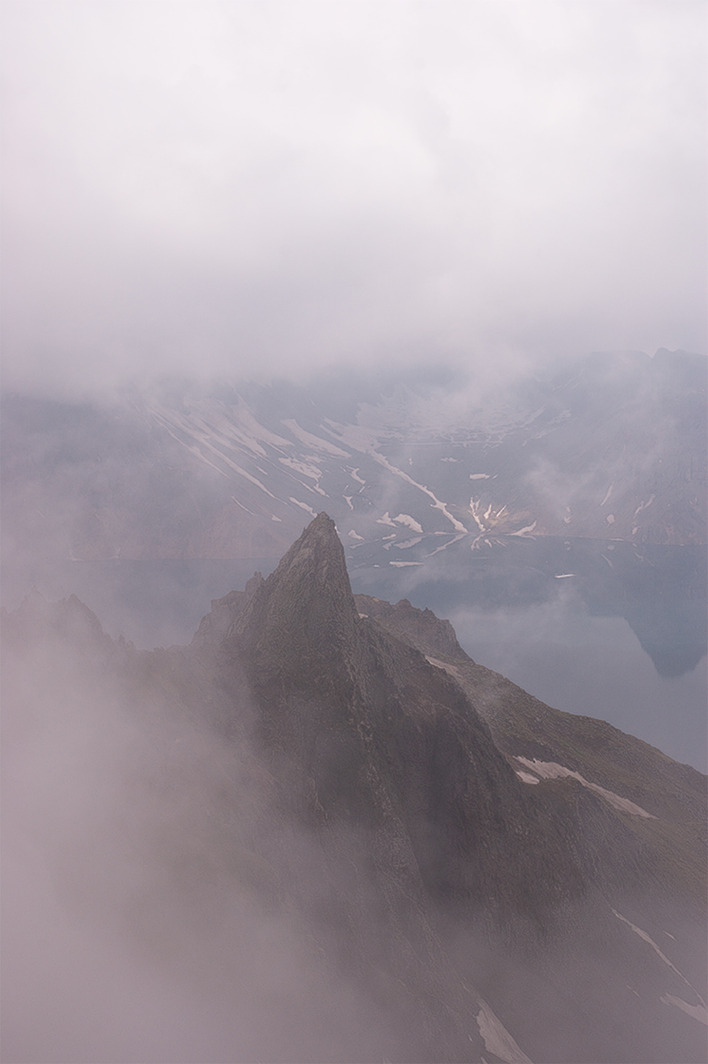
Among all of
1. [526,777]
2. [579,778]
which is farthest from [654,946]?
[579,778]

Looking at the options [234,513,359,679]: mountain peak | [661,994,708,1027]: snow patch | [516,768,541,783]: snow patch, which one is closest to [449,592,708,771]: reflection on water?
[516,768,541,783]: snow patch

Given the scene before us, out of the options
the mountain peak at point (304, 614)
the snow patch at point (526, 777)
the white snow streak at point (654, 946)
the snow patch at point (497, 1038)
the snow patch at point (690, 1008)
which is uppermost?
the mountain peak at point (304, 614)

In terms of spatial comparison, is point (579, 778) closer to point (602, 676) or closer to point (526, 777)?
point (526, 777)

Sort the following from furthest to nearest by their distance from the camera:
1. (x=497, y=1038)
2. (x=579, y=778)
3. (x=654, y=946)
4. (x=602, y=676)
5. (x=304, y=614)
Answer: (x=602, y=676), (x=579, y=778), (x=304, y=614), (x=654, y=946), (x=497, y=1038)

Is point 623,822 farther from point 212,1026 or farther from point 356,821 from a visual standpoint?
point 212,1026

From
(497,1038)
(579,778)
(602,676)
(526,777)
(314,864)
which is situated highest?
(602,676)

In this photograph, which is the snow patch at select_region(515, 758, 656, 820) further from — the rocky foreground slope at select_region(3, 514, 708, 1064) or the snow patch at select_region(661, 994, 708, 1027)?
the snow patch at select_region(661, 994, 708, 1027)

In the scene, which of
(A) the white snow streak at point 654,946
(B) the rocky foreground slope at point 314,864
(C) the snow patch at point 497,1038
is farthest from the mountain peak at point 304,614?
(A) the white snow streak at point 654,946

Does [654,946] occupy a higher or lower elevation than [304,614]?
lower

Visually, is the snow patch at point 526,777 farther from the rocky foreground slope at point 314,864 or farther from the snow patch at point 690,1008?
the snow patch at point 690,1008

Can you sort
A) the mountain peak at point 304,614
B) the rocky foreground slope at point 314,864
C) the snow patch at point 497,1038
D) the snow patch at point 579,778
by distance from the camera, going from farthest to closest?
the snow patch at point 579,778
the mountain peak at point 304,614
the snow patch at point 497,1038
the rocky foreground slope at point 314,864
